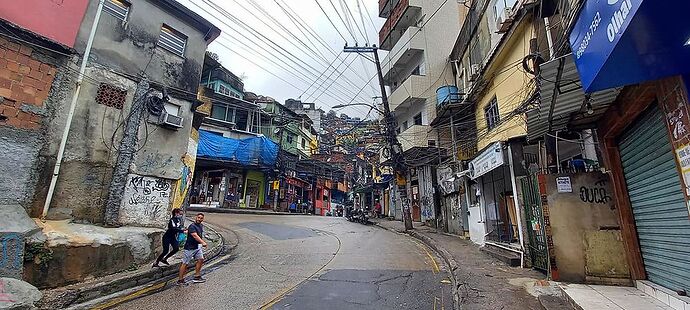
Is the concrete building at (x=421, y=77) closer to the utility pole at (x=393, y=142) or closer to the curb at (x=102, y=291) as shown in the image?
the utility pole at (x=393, y=142)

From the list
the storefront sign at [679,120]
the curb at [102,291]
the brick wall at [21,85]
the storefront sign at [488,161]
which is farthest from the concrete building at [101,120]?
the storefront sign at [488,161]

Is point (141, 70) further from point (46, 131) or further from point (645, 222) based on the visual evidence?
point (645, 222)

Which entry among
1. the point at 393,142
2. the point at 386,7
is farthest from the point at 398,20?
the point at 393,142

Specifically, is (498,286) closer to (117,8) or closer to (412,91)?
(117,8)

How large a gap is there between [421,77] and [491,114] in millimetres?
8246

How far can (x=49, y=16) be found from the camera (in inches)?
316

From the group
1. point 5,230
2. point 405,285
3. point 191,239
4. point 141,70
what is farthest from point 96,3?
point 405,285

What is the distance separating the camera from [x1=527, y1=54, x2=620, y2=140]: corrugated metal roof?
4617 millimetres

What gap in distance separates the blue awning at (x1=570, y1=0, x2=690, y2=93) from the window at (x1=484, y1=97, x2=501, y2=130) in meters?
9.12

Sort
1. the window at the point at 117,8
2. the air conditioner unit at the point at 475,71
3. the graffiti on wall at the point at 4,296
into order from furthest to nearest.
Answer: the air conditioner unit at the point at 475,71, the window at the point at 117,8, the graffiti on wall at the point at 4,296

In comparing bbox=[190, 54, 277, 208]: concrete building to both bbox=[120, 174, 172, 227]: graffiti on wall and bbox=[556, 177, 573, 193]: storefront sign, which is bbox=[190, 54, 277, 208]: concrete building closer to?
bbox=[120, 174, 172, 227]: graffiti on wall

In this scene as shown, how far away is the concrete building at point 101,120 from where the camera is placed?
7133 millimetres

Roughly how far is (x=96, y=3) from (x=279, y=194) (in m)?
26.9

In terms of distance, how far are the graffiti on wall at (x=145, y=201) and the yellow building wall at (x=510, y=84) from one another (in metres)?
10.9
